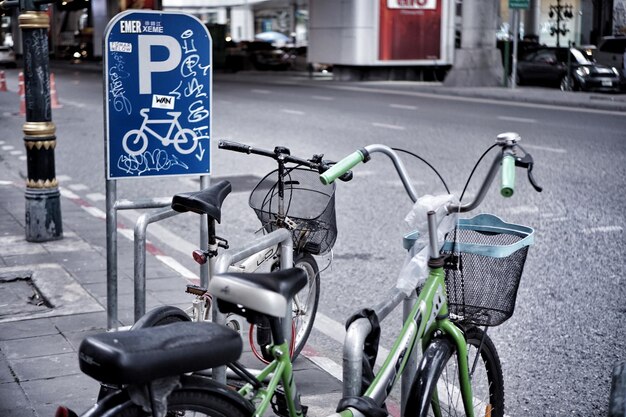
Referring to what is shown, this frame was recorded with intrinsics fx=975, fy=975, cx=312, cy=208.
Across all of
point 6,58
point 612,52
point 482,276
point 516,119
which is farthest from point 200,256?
point 6,58

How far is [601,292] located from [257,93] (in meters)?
22.5

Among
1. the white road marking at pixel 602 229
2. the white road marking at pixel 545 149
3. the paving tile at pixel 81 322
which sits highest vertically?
the white road marking at pixel 545 149

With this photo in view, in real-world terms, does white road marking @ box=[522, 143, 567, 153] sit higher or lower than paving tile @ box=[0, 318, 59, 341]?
higher

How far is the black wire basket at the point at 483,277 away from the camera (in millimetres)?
3455

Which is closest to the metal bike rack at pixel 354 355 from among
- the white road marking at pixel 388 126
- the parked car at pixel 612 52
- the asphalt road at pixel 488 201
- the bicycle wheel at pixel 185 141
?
the asphalt road at pixel 488 201

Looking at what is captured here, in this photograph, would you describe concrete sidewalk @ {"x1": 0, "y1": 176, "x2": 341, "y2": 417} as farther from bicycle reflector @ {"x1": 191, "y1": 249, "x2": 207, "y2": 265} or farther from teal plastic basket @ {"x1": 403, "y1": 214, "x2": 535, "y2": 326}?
teal plastic basket @ {"x1": 403, "y1": 214, "x2": 535, "y2": 326}

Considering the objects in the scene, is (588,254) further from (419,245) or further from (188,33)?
(419,245)

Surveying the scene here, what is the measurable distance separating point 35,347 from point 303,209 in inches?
66.3

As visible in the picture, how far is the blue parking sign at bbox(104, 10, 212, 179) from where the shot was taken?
196 inches

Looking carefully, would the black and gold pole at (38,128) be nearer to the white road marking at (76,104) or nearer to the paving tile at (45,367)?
the paving tile at (45,367)

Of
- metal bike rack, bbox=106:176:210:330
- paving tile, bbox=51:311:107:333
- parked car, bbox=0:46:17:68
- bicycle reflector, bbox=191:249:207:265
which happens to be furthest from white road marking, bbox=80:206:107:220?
parked car, bbox=0:46:17:68

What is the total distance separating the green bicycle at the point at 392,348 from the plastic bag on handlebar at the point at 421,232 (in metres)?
0.01

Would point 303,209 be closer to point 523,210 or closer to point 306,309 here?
point 306,309

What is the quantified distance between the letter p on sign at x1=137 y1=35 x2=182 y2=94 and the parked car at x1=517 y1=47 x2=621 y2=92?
936 inches
